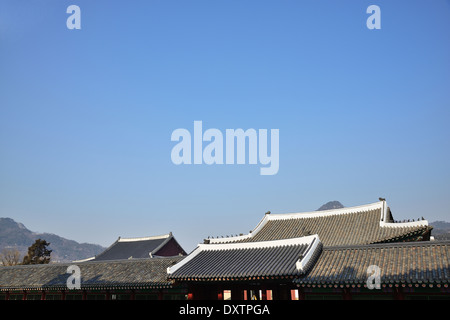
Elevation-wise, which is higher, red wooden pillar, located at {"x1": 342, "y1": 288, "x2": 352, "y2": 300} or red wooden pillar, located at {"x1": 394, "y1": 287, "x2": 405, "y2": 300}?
red wooden pillar, located at {"x1": 394, "y1": 287, "x2": 405, "y2": 300}

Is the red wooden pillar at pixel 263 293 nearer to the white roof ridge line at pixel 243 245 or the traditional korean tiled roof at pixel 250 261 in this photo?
the traditional korean tiled roof at pixel 250 261

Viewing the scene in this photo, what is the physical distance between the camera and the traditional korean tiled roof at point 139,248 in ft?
164

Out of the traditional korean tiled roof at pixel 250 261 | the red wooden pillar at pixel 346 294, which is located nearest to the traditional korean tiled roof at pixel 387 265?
the red wooden pillar at pixel 346 294

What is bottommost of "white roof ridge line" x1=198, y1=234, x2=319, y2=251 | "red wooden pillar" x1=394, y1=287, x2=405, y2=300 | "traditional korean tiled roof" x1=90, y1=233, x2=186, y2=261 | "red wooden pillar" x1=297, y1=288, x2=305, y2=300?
"traditional korean tiled roof" x1=90, y1=233, x2=186, y2=261

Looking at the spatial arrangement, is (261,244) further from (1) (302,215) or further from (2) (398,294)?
(1) (302,215)

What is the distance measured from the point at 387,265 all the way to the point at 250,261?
6561mm

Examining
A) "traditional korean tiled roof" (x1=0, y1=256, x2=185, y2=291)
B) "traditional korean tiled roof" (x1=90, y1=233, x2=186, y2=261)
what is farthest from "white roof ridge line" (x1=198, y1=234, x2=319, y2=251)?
"traditional korean tiled roof" (x1=90, y1=233, x2=186, y2=261)

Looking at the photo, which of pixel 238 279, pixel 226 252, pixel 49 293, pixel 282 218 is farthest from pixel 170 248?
pixel 238 279

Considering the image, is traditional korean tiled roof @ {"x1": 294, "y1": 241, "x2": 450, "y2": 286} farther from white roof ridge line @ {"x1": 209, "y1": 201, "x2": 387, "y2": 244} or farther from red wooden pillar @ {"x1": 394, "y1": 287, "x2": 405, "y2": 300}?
white roof ridge line @ {"x1": 209, "y1": 201, "x2": 387, "y2": 244}

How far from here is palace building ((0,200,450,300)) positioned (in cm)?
1491

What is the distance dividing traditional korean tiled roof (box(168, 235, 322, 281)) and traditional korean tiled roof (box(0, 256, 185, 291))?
189 cm

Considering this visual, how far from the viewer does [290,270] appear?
1614 cm

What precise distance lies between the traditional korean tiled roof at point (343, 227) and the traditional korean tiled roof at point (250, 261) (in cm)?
202
